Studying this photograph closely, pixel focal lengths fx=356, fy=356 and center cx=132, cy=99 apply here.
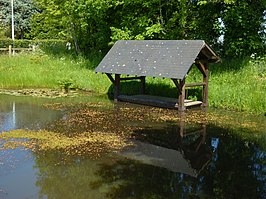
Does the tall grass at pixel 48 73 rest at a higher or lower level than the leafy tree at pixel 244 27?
lower

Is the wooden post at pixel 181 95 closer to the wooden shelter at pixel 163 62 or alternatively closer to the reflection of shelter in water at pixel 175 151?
the wooden shelter at pixel 163 62

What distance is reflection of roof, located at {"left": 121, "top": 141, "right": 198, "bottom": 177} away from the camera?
7797 millimetres

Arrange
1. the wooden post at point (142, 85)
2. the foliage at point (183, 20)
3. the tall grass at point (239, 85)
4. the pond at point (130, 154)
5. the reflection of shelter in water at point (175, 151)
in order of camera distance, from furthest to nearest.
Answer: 1. the foliage at point (183, 20)
2. the wooden post at point (142, 85)
3. the tall grass at point (239, 85)
4. the reflection of shelter in water at point (175, 151)
5. the pond at point (130, 154)

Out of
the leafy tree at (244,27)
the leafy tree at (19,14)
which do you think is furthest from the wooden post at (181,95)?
the leafy tree at (19,14)

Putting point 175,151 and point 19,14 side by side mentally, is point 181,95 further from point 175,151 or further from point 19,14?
point 19,14

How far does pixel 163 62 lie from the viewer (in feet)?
45.2

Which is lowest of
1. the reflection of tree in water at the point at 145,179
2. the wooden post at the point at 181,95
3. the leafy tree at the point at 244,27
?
the reflection of tree in water at the point at 145,179

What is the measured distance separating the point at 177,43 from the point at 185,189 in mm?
8601

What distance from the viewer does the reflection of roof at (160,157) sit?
25.6ft

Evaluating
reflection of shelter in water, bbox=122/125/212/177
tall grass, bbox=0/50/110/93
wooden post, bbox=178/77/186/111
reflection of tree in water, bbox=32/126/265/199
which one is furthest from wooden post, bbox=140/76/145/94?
reflection of tree in water, bbox=32/126/265/199

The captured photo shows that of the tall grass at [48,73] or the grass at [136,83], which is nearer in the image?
the grass at [136,83]

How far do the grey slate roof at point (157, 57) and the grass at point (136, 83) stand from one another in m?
1.74

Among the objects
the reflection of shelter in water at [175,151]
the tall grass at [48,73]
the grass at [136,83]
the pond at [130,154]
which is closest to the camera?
the pond at [130,154]

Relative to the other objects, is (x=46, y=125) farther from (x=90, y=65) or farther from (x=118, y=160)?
(x=90, y=65)
